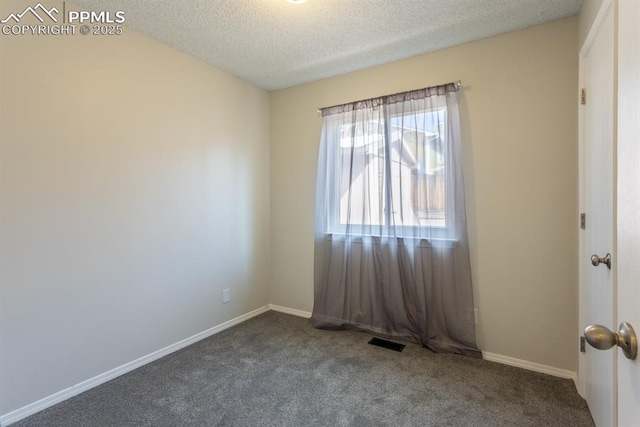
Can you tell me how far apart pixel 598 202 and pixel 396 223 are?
139cm

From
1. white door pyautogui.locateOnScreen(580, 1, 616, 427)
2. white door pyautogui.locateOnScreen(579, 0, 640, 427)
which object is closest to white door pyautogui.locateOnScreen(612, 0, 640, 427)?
white door pyautogui.locateOnScreen(579, 0, 640, 427)

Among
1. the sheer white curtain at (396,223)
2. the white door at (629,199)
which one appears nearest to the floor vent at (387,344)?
the sheer white curtain at (396,223)

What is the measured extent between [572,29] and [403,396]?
2.76 meters

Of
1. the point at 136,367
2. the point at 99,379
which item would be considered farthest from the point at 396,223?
the point at 99,379

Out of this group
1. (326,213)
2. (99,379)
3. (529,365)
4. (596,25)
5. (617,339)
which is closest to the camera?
(617,339)

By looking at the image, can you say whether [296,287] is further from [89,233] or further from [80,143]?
[80,143]

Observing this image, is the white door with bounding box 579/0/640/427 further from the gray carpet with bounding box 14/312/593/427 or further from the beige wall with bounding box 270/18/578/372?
the gray carpet with bounding box 14/312/593/427

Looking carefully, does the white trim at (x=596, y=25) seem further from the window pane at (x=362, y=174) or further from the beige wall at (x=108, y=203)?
the beige wall at (x=108, y=203)

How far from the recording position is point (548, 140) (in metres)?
2.20

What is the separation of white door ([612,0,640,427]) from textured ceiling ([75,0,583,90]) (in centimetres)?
168

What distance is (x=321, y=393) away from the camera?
2.00 m

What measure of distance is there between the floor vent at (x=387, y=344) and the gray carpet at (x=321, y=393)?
2.9 inches

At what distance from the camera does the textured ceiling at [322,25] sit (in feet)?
A: 6.70

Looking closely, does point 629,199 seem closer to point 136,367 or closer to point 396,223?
point 396,223
